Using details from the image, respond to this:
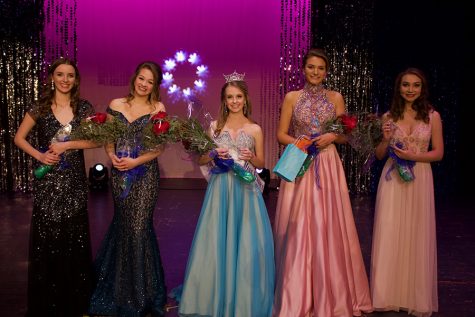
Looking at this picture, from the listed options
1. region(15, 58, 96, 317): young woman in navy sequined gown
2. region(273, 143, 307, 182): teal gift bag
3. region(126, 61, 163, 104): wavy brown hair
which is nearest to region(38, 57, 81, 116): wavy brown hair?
region(15, 58, 96, 317): young woman in navy sequined gown

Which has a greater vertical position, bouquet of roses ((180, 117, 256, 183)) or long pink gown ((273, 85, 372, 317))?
bouquet of roses ((180, 117, 256, 183))

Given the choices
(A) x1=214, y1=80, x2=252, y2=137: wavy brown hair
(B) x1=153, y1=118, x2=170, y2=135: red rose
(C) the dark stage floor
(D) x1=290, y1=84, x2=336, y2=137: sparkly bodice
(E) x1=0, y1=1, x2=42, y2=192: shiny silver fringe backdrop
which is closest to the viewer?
(B) x1=153, y1=118, x2=170, y2=135: red rose

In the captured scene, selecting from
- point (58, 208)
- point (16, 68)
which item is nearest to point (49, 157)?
point (58, 208)

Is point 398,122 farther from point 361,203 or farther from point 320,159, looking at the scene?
point 361,203

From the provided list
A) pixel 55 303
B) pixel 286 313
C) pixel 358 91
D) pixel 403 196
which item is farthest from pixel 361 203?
pixel 55 303

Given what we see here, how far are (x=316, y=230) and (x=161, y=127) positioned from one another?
1.21m

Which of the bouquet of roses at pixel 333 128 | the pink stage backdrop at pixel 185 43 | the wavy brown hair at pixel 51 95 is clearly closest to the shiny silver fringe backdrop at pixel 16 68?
the pink stage backdrop at pixel 185 43

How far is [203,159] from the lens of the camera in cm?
359

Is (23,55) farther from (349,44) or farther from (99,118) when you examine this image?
(99,118)

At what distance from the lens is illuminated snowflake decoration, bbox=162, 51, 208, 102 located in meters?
9.27

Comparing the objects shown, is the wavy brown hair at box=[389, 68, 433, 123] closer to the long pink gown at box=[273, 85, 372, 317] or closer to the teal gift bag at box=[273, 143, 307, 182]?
the long pink gown at box=[273, 85, 372, 317]

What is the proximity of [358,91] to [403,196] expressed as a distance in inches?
212

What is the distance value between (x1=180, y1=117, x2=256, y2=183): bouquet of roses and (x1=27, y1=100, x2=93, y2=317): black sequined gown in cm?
69

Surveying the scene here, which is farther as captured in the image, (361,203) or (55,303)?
(361,203)
